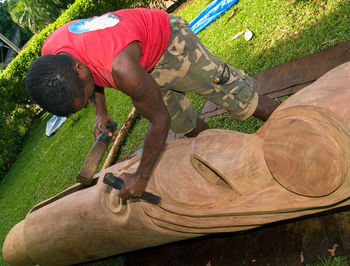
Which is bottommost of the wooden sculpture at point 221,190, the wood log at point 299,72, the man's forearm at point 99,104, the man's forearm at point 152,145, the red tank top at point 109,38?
the wood log at point 299,72

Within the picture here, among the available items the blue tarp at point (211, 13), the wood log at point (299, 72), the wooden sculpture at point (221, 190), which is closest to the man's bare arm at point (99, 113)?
the wooden sculpture at point (221, 190)

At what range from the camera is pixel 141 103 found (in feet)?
4.80

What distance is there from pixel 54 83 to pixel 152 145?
56 centimetres

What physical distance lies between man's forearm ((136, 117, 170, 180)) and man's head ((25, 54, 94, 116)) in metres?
0.39

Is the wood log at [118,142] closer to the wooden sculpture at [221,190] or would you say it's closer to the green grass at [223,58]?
the green grass at [223,58]

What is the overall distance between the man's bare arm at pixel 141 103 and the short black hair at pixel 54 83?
0.70 ft

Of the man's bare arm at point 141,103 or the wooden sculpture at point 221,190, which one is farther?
the man's bare arm at point 141,103

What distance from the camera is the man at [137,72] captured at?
1.40 m

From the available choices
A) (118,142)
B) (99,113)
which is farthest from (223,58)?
(99,113)

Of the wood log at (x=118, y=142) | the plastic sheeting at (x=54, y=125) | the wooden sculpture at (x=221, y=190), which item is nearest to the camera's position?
the wooden sculpture at (x=221, y=190)

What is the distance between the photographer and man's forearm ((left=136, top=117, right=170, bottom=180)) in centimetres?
152

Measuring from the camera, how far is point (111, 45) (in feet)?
4.73

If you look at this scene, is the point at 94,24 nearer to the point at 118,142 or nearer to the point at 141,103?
the point at 141,103

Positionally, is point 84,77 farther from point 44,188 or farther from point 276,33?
point 44,188
